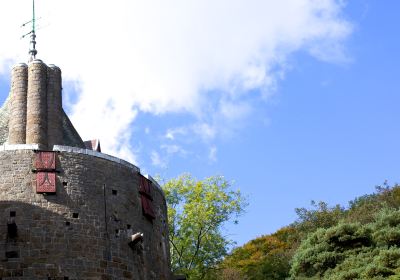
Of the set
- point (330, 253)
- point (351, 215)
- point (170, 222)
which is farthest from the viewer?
point (351, 215)

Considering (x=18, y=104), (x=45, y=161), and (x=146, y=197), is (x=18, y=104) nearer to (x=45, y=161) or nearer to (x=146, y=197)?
(x=45, y=161)

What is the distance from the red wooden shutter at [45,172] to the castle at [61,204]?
3 cm

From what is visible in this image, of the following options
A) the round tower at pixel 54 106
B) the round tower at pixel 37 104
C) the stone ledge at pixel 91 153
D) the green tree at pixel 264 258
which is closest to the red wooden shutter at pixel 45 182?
the stone ledge at pixel 91 153

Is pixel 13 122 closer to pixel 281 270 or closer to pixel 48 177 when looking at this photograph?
pixel 48 177

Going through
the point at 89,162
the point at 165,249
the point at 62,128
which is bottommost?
the point at 165,249

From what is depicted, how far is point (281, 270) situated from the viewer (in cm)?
4700

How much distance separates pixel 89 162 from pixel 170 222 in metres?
17.8

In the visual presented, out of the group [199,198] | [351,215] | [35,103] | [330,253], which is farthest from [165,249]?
[351,215]

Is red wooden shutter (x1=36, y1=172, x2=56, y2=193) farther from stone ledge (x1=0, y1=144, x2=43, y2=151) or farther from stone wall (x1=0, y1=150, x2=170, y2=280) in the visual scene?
stone ledge (x1=0, y1=144, x2=43, y2=151)

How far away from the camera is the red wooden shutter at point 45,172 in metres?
26.9

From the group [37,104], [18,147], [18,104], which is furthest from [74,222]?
[18,104]

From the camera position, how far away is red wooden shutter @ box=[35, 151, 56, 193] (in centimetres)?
2694

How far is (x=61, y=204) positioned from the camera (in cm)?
2692

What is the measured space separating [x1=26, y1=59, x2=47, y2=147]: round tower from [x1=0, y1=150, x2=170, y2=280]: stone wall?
2265 millimetres
